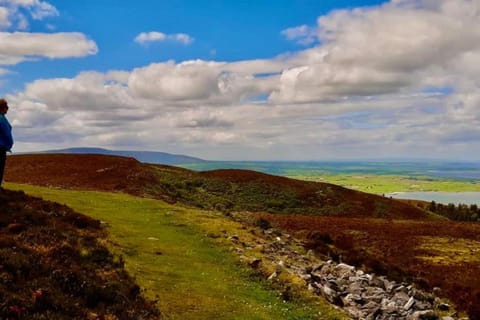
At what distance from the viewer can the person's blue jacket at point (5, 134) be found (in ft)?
68.9

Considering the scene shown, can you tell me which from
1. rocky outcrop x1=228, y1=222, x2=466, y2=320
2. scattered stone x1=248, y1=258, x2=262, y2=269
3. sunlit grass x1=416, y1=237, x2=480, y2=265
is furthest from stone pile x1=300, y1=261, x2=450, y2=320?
sunlit grass x1=416, y1=237, x2=480, y2=265

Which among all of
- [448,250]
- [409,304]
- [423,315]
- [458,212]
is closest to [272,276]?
[409,304]

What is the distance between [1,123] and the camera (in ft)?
68.6

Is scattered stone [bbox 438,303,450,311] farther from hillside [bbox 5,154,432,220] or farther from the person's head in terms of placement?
hillside [bbox 5,154,432,220]

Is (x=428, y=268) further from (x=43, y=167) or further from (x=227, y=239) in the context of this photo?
(x=43, y=167)

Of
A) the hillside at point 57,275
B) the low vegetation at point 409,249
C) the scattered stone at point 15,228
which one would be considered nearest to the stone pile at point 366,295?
the low vegetation at point 409,249

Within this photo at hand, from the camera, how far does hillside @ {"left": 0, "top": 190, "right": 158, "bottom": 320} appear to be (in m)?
12.6

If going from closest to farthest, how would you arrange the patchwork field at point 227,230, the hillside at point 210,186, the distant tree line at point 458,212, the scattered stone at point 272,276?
the patchwork field at point 227,230 < the scattered stone at point 272,276 < the hillside at point 210,186 < the distant tree line at point 458,212

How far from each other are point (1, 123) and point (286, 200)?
205ft

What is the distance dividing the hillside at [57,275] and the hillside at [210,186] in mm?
34162

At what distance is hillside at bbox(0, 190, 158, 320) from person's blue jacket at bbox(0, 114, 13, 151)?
9.93 ft

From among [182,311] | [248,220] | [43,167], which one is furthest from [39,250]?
[43,167]

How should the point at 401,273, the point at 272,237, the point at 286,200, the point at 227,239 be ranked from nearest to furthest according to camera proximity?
the point at 227,239
the point at 401,273
the point at 272,237
the point at 286,200

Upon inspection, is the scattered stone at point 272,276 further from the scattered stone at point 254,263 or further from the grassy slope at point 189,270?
the scattered stone at point 254,263
